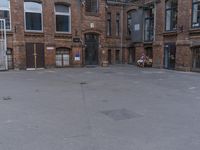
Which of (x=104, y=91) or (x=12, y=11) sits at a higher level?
(x=12, y=11)

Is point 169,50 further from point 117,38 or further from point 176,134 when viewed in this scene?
point 176,134

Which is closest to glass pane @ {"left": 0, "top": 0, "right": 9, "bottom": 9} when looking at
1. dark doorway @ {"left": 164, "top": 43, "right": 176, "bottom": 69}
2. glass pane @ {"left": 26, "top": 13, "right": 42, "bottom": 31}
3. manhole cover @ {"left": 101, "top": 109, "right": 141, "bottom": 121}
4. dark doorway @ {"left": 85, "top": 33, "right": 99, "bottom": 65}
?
glass pane @ {"left": 26, "top": 13, "right": 42, "bottom": 31}

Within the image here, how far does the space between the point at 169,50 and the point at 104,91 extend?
11.8 metres

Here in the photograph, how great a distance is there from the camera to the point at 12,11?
61.2 ft

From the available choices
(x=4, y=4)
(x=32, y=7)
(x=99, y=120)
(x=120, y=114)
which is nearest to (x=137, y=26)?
(x=32, y=7)

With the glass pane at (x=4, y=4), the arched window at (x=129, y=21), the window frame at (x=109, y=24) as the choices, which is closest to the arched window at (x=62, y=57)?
the glass pane at (x=4, y=4)

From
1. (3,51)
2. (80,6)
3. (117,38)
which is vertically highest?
(80,6)

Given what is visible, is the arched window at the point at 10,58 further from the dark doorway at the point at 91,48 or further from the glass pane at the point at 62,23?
the dark doorway at the point at 91,48

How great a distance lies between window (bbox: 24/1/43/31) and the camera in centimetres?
1934

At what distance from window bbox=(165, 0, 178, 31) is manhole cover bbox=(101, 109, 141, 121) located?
14.7 meters

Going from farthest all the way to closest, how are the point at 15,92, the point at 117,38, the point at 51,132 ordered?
the point at 117,38 < the point at 15,92 < the point at 51,132

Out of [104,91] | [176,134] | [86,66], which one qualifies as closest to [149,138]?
[176,134]

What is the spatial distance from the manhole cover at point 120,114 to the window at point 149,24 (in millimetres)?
17142

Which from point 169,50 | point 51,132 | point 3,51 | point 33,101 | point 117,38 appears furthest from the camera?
point 117,38
